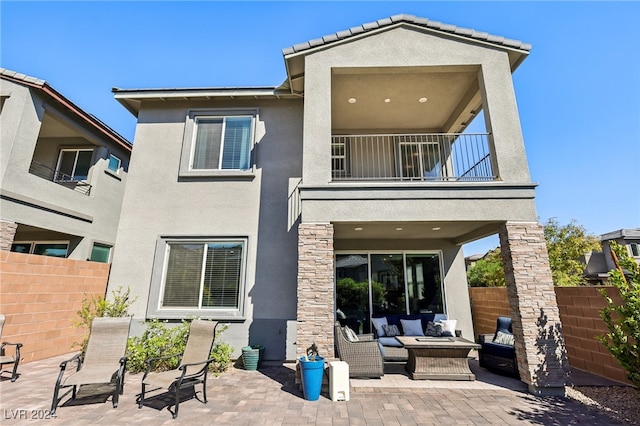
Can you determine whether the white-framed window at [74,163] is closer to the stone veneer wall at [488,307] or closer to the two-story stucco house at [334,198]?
the two-story stucco house at [334,198]

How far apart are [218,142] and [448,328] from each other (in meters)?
9.05

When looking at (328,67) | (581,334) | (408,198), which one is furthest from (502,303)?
(328,67)

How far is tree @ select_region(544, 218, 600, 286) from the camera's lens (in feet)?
48.6

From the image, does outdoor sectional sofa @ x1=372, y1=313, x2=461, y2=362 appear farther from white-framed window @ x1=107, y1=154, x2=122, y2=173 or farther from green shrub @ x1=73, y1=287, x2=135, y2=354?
white-framed window @ x1=107, y1=154, x2=122, y2=173

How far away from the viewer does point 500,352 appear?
6.56 metres

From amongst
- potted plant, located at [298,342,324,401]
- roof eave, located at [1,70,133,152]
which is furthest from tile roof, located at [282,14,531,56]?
roof eave, located at [1,70,133,152]

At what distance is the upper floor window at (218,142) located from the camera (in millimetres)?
8695

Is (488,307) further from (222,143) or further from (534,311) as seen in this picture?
(222,143)

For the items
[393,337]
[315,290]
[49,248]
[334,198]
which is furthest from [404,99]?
[49,248]

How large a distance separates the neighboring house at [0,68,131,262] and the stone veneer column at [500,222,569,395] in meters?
13.1

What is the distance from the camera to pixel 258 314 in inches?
301

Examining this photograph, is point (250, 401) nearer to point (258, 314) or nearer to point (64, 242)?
point (258, 314)

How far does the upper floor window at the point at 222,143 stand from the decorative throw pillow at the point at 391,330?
6.44 meters

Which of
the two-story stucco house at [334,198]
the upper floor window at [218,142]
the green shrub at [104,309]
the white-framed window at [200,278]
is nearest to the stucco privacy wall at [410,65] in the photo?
the two-story stucco house at [334,198]
